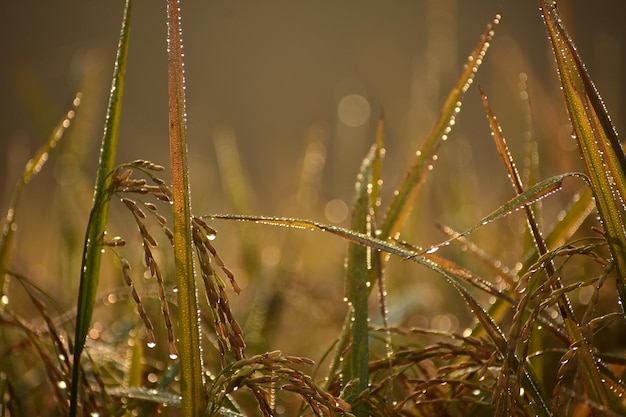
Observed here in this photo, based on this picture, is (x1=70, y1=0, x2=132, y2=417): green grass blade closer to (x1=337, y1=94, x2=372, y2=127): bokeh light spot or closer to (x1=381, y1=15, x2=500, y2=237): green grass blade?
(x1=381, y1=15, x2=500, y2=237): green grass blade

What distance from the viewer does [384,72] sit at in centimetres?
378

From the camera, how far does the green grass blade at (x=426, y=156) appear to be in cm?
115

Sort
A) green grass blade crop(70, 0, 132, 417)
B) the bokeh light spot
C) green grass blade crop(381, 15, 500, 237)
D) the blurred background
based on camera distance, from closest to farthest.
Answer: green grass blade crop(70, 0, 132, 417)
green grass blade crop(381, 15, 500, 237)
the blurred background
the bokeh light spot

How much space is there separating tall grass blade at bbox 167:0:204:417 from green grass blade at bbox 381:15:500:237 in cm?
41

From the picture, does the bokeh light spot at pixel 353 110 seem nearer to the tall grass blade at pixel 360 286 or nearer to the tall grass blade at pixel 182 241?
the tall grass blade at pixel 360 286

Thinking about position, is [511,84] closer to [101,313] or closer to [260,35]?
[101,313]

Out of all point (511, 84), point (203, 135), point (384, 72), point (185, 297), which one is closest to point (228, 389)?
point (185, 297)

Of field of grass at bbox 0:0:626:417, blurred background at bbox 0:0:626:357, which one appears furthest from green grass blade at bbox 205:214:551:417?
blurred background at bbox 0:0:626:357

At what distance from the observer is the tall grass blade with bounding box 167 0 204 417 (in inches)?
32.3

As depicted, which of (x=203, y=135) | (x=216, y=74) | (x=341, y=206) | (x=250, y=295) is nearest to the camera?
(x=250, y=295)

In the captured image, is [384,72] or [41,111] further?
[384,72]

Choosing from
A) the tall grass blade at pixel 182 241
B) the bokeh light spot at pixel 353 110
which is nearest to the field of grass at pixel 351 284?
the tall grass blade at pixel 182 241

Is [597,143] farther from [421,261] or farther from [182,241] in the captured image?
[182,241]

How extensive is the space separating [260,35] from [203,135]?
1723 cm
